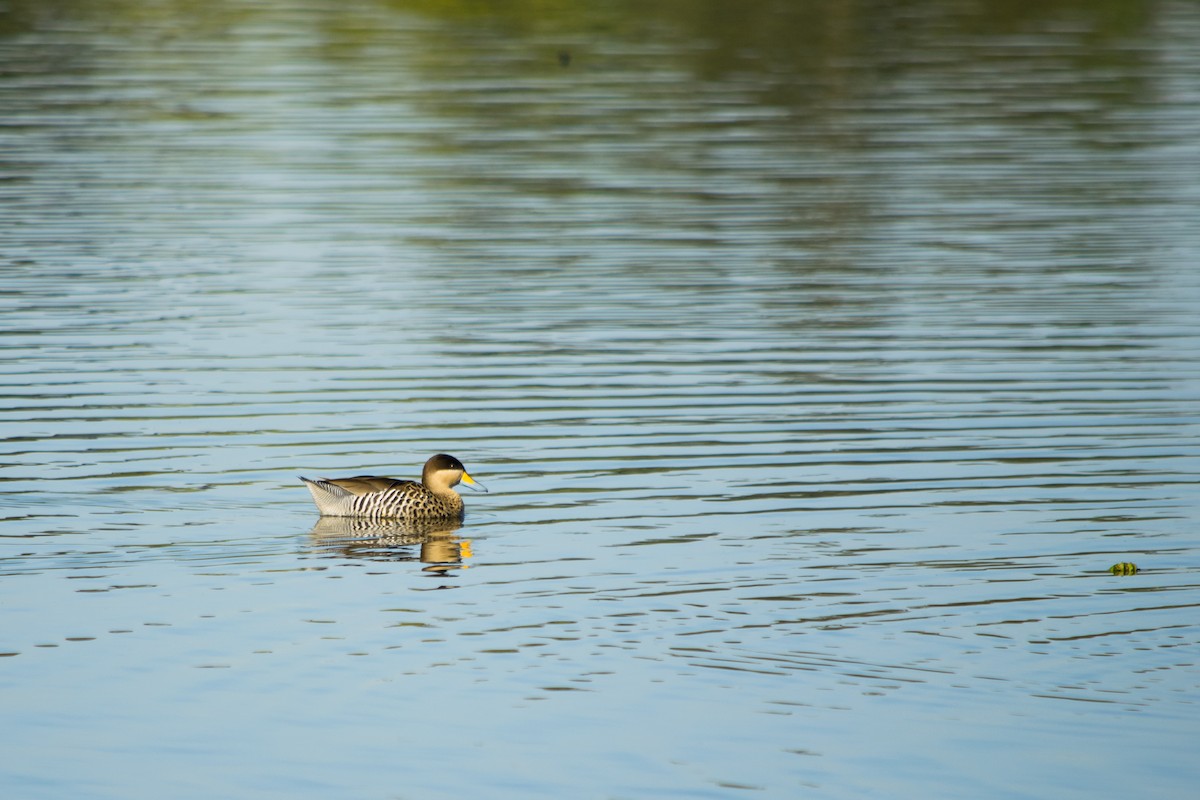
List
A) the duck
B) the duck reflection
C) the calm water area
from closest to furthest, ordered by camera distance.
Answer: the calm water area → the duck reflection → the duck

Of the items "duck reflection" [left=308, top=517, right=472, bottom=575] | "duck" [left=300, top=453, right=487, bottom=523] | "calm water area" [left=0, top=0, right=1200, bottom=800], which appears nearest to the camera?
"calm water area" [left=0, top=0, right=1200, bottom=800]

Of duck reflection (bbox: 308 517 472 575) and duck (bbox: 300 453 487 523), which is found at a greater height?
duck (bbox: 300 453 487 523)

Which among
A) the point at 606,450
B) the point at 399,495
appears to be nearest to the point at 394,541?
the point at 399,495

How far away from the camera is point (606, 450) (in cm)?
1764

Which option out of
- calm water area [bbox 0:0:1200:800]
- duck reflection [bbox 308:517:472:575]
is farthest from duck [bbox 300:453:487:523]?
calm water area [bbox 0:0:1200:800]

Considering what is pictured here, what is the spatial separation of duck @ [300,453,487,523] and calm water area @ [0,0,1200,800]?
0.74 feet

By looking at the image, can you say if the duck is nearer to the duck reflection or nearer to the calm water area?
the duck reflection

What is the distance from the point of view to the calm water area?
35.7 ft

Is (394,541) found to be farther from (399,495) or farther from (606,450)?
(606,450)

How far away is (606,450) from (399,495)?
8.80 ft

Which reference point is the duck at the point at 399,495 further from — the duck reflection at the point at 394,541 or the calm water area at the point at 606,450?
the calm water area at the point at 606,450

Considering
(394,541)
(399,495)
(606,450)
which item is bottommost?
(394,541)

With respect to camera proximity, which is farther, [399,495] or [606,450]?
[606,450]

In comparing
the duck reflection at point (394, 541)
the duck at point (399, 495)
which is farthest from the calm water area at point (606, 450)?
the duck at point (399, 495)
